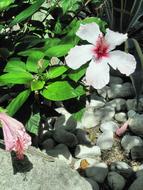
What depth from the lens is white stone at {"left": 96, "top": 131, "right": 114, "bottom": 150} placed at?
2674 mm

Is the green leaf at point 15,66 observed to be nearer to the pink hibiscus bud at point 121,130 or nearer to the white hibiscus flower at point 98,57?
the white hibiscus flower at point 98,57

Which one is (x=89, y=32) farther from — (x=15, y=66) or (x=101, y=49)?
(x=15, y=66)

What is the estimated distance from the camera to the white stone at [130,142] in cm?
264

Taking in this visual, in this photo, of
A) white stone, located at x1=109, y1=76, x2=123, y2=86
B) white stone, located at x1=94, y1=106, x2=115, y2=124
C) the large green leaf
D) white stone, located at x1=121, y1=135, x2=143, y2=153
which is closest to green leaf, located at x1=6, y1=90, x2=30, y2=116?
the large green leaf

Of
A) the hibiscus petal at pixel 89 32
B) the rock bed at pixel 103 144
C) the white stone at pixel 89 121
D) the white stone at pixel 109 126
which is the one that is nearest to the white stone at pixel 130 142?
the rock bed at pixel 103 144

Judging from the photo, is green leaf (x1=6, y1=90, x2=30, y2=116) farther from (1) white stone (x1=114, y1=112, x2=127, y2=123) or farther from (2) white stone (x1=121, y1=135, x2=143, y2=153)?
(1) white stone (x1=114, y1=112, x2=127, y2=123)

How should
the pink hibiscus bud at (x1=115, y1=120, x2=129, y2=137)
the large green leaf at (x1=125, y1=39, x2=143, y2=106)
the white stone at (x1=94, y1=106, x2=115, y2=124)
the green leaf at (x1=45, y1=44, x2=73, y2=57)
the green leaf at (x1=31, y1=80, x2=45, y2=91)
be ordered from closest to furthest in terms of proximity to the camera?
1. the green leaf at (x1=31, y1=80, x2=45, y2=91)
2. the green leaf at (x1=45, y1=44, x2=73, y2=57)
3. the large green leaf at (x1=125, y1=39, x2=143, y2=106)
4. the pink hibiscus bud at (x1=115, y1=120, x2=129, y2=137)
5. the white stone at (x1=94, y1=106, x2=115, y2=124)

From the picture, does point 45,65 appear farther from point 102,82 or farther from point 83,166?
point 83,166

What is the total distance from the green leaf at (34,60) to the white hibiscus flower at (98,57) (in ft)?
0.39

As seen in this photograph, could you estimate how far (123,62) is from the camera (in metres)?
1.94

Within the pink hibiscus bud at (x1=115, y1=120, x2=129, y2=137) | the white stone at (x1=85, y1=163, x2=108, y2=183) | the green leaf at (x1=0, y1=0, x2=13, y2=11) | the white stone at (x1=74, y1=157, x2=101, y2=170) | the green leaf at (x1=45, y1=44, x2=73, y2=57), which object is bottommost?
the white stone at (x1=74, y1=157, x2=101, y2=170)

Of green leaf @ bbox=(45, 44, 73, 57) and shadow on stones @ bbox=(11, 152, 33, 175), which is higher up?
green leaf @ bbox=(45, 44, 73, 57)

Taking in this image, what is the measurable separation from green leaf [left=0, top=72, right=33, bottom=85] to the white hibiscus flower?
0.16m

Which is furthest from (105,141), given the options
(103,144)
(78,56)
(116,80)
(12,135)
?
(12,135)
